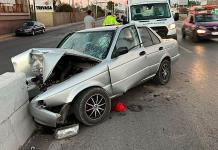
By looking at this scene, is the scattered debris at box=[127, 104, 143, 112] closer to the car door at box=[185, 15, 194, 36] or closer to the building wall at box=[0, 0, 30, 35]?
the car door at box=[185, 15, 194, 36]

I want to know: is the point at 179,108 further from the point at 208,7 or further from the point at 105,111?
the point at 208,7

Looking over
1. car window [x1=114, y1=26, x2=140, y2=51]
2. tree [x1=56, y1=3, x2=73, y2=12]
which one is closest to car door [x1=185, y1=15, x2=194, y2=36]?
car window [x1=114, y1=26, x2=140, y2=51]

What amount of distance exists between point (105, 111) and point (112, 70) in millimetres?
766

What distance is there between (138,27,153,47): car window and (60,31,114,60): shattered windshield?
3.11ft

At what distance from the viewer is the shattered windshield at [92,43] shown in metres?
6.64

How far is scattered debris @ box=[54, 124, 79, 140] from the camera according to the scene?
5277 mm

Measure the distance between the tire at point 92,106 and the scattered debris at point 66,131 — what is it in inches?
8.3

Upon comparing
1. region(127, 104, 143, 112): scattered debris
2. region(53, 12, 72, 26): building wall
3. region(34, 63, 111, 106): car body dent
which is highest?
region(34, 63, 111, 106): car body dent

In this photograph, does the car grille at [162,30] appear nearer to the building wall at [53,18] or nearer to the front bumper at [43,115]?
the front bumper at [43,115]

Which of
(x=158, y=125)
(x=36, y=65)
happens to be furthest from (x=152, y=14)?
(x=158, y=125)

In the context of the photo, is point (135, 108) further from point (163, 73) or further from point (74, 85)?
point (163, 73)

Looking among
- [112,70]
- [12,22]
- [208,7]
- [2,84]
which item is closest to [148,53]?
[112,70]

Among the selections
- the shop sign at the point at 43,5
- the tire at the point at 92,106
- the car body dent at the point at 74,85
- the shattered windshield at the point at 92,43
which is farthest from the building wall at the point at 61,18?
the tire at the point at 92,106

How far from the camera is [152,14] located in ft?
51.8
